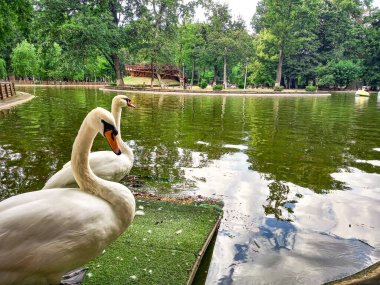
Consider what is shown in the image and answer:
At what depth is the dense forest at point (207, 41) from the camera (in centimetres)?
3888

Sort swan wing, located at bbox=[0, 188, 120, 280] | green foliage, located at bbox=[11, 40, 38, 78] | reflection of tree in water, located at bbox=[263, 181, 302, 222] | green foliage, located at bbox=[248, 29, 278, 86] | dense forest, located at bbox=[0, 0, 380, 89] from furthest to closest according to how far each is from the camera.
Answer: green foliage, located at bbox=[11, 40, 38, 78]
green foliage, located at bbox=[248, 29, 278, 86]
dense forest, located at bbox=[0, 0, 380, 89]
reflection of tree in water, located at bbox=[263, 181, 302, 222]
swan wing, located at bbox=[0, 188, 120, 280]

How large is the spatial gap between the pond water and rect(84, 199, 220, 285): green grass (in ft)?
1.18

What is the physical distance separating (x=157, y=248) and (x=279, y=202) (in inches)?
120

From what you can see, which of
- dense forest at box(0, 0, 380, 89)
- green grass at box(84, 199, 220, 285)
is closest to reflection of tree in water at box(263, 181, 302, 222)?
green grass at box(84, 199, 220, 285)

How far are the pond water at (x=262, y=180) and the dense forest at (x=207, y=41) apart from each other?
23.4 metres

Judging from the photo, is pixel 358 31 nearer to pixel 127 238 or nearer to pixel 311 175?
pixel 311 175

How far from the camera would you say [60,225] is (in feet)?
9.21

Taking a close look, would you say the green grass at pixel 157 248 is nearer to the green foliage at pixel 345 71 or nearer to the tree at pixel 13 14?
the tree at pixel 13 14

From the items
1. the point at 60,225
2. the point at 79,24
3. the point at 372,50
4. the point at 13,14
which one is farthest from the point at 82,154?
the point at 372,50

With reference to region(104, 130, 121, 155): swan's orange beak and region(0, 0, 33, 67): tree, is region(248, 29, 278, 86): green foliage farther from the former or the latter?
region(104, 130, 121, 155): swan's orange beak

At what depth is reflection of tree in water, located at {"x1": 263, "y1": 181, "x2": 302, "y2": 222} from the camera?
5.83 m

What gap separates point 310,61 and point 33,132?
6164 centimetres

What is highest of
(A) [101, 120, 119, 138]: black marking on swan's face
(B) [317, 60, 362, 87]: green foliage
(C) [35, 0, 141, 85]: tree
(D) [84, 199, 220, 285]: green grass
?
(C) [35, 0, 141, 85]: tree

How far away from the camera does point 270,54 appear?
201 ft
